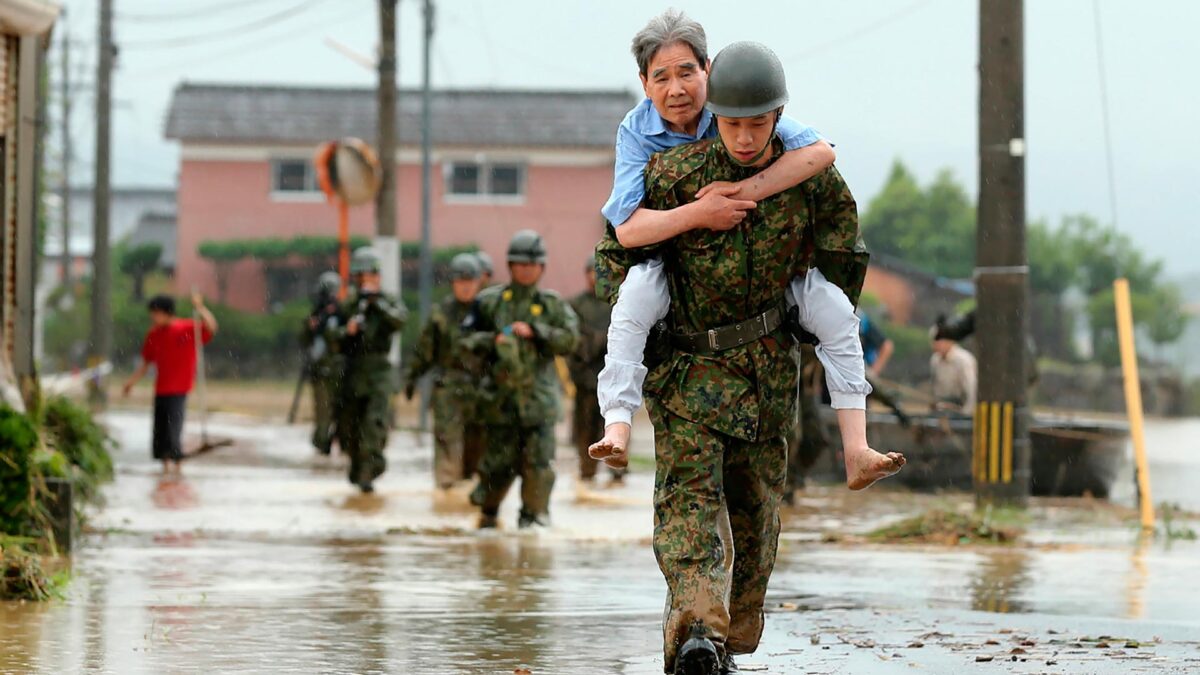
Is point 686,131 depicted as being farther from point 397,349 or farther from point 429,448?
point 397,349

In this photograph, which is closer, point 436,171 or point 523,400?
point 523,400

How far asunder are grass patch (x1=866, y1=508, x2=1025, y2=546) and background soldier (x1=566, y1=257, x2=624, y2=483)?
5.32 meters

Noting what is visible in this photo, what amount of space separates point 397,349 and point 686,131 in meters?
19.1

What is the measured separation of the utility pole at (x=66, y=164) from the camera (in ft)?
201

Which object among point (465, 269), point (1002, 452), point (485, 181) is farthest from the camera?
point (485, 181)

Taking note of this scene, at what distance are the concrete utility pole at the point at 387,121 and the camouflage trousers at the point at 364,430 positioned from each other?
9.10 meters

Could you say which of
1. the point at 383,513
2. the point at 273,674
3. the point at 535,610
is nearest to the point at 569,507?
the point at 383,513

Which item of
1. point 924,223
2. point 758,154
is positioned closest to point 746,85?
point 758,154

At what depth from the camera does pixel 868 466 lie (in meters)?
6.07

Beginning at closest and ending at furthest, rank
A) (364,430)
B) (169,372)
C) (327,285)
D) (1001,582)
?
1. (1001,582)
2. (364,430)
3. (169,372)
4. (327,285)

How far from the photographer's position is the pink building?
56312mm

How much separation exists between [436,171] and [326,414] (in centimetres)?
3981

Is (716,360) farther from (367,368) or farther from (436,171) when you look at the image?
(436,171)

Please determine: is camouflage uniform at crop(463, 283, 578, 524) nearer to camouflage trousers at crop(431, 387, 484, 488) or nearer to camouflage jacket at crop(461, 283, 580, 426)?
camouflage jacket at crop(461, 283, 580, 426)
